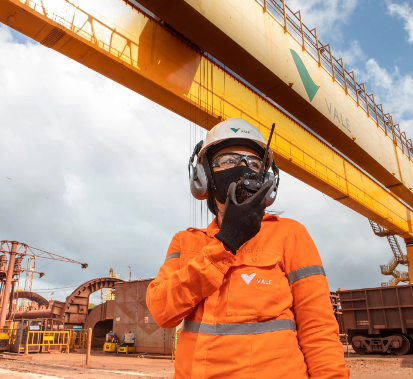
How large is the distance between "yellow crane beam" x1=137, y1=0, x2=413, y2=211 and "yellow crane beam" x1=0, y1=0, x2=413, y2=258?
41 centimetres

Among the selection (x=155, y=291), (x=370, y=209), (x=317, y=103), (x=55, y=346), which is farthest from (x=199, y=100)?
(x=55, y=346)

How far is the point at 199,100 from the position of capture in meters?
6.29

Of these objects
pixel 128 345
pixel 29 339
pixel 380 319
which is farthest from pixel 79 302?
pixel 380 319

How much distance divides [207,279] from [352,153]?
9.85 m

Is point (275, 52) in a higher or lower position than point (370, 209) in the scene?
higher

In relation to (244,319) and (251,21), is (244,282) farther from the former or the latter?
(251,21)

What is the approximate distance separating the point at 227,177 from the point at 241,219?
34 cm

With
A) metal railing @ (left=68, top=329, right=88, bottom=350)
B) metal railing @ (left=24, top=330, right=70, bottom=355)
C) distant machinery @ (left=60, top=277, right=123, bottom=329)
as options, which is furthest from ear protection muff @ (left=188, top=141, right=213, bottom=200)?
distant machinery @ (left=60, top=277, right=123, bottom=329)

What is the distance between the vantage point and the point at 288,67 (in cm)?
720

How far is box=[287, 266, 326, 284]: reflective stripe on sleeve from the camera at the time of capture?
1.23 metres

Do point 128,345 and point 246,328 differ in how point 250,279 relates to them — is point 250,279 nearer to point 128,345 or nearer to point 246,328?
point 246,328

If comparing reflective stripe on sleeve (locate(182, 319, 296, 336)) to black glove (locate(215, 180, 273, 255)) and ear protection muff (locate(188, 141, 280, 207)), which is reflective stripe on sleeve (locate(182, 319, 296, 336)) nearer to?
black glove (locate(215, 180, 273, 255))

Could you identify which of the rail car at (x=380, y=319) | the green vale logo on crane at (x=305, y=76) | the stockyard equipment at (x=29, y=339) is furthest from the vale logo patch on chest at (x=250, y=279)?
the stockyard equipment at (x=29, y=339)

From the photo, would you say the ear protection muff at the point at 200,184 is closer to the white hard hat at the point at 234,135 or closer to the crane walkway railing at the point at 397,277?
the white hard hat at the point at 234,135
